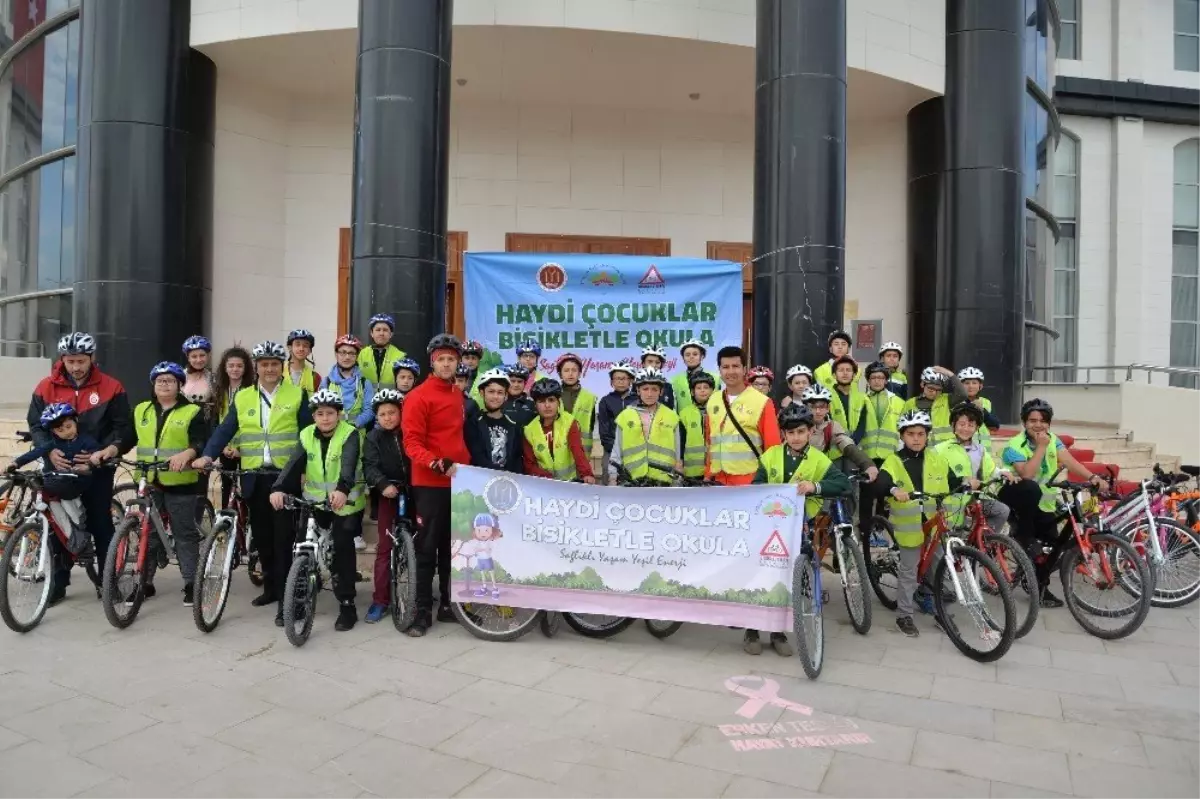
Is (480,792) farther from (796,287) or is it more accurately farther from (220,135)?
(220,135)

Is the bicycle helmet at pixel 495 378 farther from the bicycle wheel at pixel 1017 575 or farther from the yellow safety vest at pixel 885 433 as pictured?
the bicycle wheel at pixel 1017 575

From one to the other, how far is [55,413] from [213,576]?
1.77 m

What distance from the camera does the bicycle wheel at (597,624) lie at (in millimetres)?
5613

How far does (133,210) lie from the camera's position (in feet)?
33.8

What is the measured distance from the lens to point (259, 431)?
20.2ft

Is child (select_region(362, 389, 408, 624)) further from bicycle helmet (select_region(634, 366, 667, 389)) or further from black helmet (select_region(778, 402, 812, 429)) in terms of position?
black helmet (select_region(778, 402, 812, 429))

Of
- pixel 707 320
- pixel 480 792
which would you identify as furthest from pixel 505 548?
pixel 707 320

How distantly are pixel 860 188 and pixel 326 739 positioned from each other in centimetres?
1209

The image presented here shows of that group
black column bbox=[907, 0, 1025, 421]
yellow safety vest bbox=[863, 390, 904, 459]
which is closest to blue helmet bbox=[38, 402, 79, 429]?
yellow safety vest bbox=[863, 390, 904, 459]

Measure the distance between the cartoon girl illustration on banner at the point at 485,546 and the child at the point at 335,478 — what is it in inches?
36.3

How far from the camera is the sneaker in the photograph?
18.7 feet

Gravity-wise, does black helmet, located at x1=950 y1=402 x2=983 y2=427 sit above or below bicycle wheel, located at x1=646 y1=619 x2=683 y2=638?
above

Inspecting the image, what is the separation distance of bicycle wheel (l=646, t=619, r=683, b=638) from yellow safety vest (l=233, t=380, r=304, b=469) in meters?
2.97

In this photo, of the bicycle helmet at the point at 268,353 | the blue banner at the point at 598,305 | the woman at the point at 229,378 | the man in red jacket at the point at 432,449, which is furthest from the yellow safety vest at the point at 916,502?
the woman at the point at 229,378
